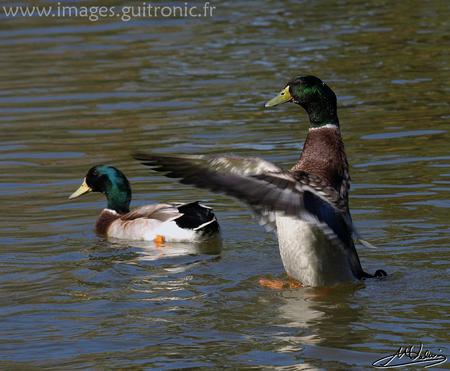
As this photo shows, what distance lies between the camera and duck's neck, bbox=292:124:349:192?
948 centimetres

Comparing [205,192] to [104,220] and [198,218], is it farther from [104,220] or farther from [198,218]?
[198,218]

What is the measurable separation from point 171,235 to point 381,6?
1210cm

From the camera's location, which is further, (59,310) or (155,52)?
(155,52)

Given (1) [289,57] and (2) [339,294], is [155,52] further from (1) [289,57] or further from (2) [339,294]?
(2) [339,294]

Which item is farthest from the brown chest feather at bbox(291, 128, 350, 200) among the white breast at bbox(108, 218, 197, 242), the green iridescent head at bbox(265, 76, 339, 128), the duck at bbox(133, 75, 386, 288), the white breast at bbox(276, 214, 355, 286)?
the white breast at bbox(108, 218, 197, 242)

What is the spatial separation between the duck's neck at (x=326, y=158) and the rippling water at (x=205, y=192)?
0.91 metres

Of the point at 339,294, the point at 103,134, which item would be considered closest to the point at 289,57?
the point at 103,134

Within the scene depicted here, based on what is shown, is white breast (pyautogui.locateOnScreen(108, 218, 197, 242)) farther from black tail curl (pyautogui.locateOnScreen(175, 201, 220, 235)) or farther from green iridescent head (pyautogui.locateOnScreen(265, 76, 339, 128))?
green iridescent head (pyautogui.locateOnScreen(265, 76, 339, 128))

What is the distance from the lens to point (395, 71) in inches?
709

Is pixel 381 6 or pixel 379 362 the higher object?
pixel 381 6

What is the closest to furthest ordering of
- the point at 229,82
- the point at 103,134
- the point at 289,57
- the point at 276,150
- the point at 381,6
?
1. the point at 276,150
2. the point at 103,134
3. the point at 229,82
4. the point at 289,57
5. the point at 381,6

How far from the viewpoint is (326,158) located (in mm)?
9617

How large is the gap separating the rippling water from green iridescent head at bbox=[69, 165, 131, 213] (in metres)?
0.36

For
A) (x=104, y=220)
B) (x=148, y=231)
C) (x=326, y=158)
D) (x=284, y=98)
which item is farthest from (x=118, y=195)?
(x=326, y=158)
